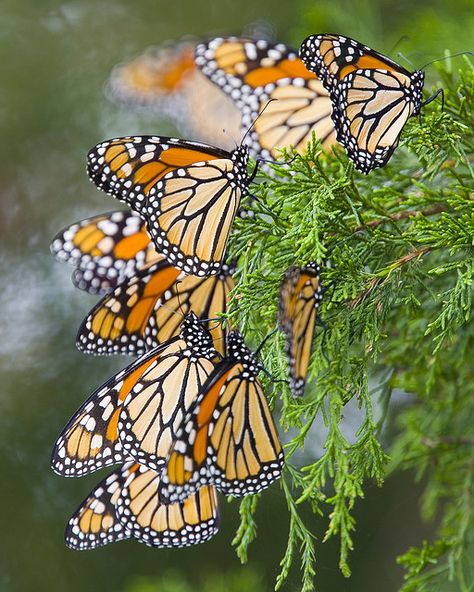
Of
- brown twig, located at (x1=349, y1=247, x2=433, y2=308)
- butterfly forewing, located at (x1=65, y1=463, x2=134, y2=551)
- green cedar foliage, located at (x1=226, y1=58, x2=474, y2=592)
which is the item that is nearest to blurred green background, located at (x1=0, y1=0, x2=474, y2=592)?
butterfly forewing, located at (x1=65, y1=463, x2=134, y2=551)

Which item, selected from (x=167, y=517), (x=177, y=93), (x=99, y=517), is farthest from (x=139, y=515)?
(x=177, y=93)

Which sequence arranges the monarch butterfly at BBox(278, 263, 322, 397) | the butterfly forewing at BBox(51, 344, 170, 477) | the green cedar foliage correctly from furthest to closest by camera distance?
the butterfly forewing at BBox(51, 344, 170, 477)
the green cedar foliage
the monarch butterfly at BBox(278, 263, 322, 397)

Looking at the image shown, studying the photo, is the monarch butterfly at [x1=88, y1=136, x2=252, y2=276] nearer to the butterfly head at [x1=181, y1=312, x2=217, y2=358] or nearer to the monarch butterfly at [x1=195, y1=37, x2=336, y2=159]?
the butterfly head at [x1=181, y1=312, x2=217, y2=358]

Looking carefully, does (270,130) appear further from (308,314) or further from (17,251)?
(17,251)

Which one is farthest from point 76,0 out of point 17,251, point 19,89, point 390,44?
point 390,44

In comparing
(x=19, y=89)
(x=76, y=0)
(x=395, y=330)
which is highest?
(x=76, y=0)

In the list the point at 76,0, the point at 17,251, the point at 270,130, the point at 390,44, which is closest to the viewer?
the point at 270,130

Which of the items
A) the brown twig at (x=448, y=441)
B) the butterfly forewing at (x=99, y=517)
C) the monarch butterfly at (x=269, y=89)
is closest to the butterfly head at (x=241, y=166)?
the monarch butterfly at (x=269, y=89)
